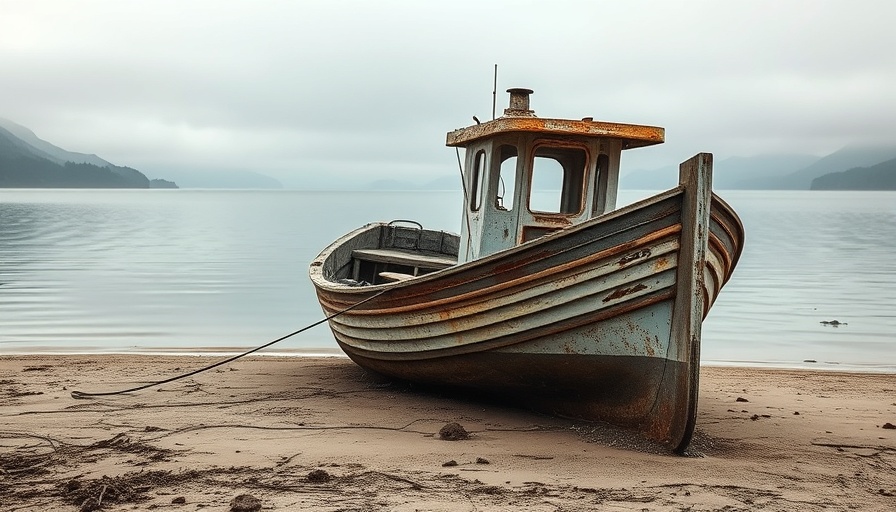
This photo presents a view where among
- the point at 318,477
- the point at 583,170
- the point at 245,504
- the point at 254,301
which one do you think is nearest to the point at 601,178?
the point at 583,170

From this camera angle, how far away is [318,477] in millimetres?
5312

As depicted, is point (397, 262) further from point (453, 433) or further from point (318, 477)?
point (318, 477)

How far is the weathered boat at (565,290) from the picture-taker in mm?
5977

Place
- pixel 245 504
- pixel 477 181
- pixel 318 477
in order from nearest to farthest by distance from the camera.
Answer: pixel 245 504, pixel 318 477, pixel 477 181

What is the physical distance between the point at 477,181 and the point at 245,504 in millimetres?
4309

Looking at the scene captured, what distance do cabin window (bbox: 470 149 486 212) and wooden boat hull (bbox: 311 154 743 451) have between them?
1.43 metres

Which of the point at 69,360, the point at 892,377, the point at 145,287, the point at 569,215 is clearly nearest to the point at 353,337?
the point at 569,215

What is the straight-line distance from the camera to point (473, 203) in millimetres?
8391

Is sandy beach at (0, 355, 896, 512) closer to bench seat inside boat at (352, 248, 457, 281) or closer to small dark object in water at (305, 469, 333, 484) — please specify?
small dark object in water at (305, 469, 333, 484)

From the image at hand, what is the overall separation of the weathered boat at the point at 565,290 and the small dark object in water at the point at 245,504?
234 cm

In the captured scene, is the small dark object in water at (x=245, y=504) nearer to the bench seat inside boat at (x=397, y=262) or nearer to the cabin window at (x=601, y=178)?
the cabin window at (x=601, y=178)

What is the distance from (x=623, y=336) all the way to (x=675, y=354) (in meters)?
0.37

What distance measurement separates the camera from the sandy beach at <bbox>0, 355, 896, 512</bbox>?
5.03m

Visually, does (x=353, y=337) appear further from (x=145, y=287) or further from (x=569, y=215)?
(x=145, y=287)
